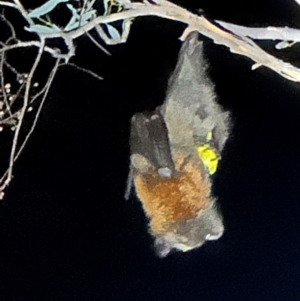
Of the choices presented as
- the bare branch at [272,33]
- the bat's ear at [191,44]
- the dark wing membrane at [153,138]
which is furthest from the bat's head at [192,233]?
the bare branch at [272,33]

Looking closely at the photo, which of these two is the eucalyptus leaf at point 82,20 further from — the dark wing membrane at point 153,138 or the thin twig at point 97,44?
the dark wing membrane at point 153,138

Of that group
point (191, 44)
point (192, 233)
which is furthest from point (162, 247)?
point (191, 44)

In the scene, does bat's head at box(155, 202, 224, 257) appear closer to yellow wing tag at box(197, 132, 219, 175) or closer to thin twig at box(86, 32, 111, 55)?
yellow wing tag at box(197, 132, 219, 175)

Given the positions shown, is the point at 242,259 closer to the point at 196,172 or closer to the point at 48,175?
the point at 196,172

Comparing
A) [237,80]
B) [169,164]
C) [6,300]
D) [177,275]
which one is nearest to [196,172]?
[169,164]

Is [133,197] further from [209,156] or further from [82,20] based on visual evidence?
[82,20]

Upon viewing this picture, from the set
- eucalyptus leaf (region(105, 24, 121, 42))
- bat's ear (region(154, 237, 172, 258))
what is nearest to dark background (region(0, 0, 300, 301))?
bat's ear (region(154, 237, 172, 258))
